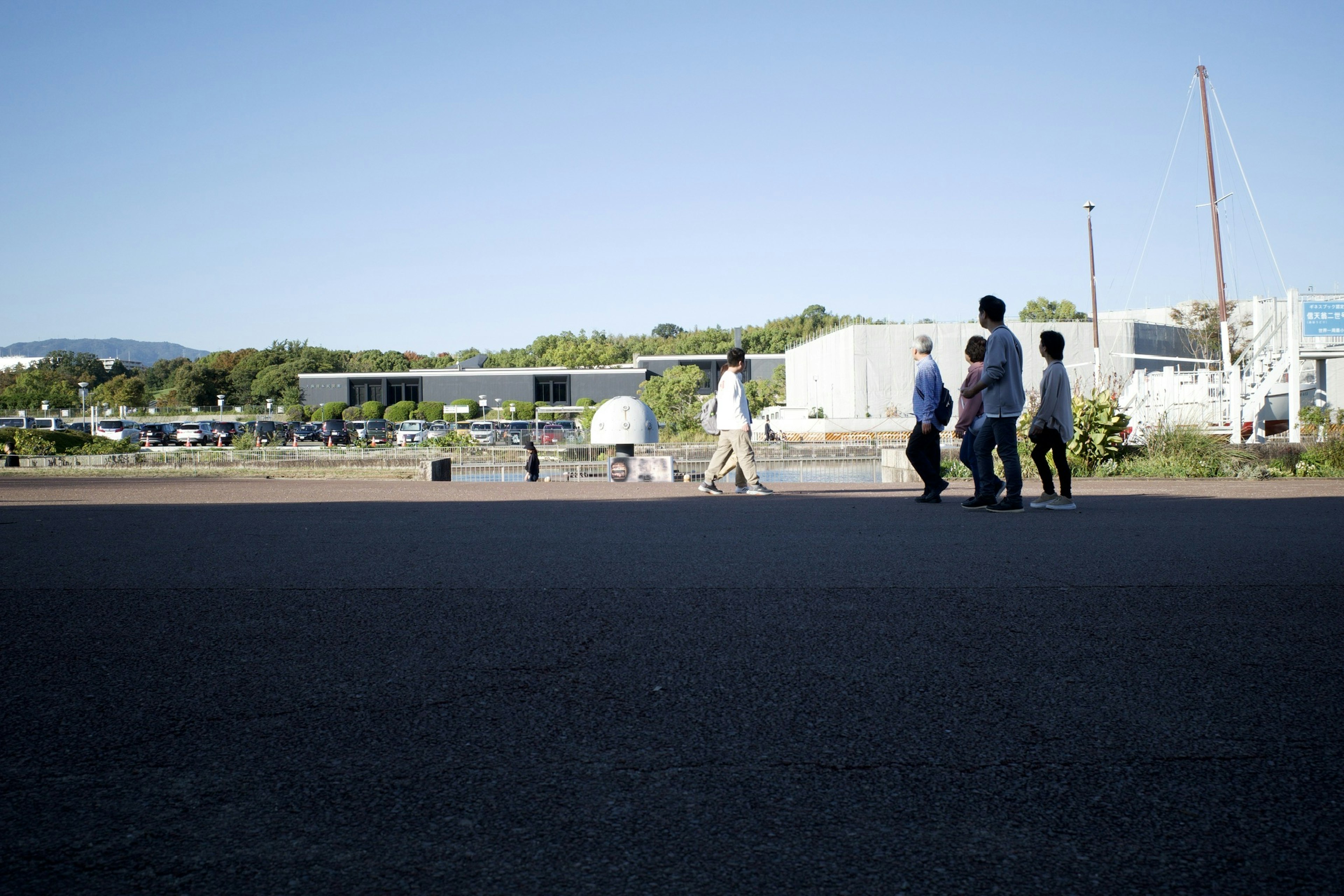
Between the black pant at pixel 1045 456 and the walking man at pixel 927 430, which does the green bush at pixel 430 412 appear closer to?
the walking man at pixel 927 430

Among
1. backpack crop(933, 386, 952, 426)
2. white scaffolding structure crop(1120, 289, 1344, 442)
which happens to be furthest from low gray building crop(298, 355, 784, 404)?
backpack crop(933, 386, 952, 426)

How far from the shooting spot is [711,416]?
11820mm

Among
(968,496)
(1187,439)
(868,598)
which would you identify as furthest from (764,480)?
(868,598)

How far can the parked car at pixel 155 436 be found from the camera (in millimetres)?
42906

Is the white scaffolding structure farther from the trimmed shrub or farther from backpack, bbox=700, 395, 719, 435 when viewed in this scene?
the trimmed shrub

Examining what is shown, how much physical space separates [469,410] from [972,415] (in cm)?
6530

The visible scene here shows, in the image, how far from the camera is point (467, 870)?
2035 millimetres

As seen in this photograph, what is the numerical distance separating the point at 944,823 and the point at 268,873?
142 cm

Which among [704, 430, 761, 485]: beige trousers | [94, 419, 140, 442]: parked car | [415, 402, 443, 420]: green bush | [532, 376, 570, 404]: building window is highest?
[532, 376, 570, 404]: building window

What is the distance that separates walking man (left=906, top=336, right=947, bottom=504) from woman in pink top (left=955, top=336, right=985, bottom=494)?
11.4 inches

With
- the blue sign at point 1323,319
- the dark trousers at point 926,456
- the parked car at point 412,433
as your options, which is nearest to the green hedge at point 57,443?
the parked car at point 412,433

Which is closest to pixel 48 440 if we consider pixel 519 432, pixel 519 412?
pixel 519 432

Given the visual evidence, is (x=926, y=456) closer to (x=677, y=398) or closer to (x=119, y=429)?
(x=677, y=398)

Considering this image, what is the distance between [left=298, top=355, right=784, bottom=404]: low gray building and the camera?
80.9 m
